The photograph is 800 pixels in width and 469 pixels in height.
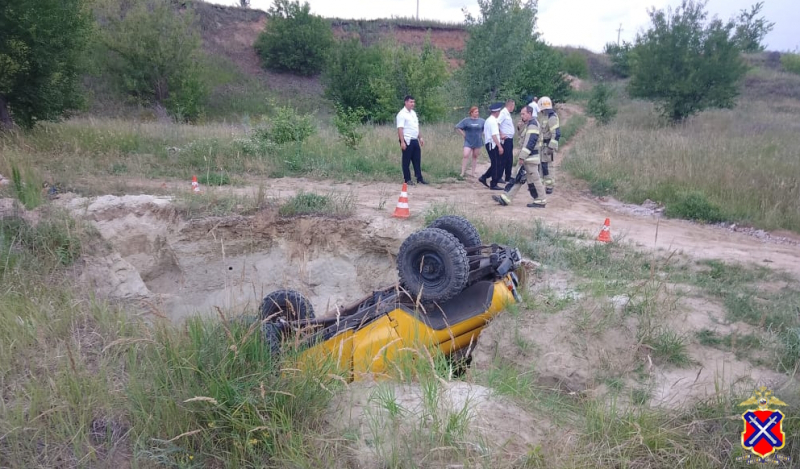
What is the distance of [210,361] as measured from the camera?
2848mm

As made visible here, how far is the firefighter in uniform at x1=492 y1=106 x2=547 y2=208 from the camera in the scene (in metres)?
8.87

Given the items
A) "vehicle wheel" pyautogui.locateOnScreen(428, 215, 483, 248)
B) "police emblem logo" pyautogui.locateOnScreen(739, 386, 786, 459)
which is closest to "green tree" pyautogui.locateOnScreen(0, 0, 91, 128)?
"vehicle wheel" pyautogui.locateOnScreen(428, 215, 483, 248)

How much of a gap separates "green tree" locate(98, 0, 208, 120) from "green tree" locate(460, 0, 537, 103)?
538 inches

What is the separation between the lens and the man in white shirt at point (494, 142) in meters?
10.7

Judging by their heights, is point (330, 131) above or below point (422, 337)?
above

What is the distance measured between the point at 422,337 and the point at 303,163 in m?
8.50

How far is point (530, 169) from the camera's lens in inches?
359

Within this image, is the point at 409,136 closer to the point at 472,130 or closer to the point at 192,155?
the point at 472,130

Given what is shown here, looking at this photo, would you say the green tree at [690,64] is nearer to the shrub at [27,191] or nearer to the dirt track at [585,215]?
the dirt track at [585,215]

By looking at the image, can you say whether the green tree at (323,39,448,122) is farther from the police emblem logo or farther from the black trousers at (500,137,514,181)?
the police emblem logo

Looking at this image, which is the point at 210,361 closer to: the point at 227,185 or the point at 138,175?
the point at 227,185

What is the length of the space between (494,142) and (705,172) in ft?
13.8

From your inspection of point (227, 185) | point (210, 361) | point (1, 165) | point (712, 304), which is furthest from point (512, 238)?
point (1, 165)

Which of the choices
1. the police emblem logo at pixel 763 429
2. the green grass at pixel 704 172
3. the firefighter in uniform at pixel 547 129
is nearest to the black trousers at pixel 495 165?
the firefighter in uniform at pixel 547 129
